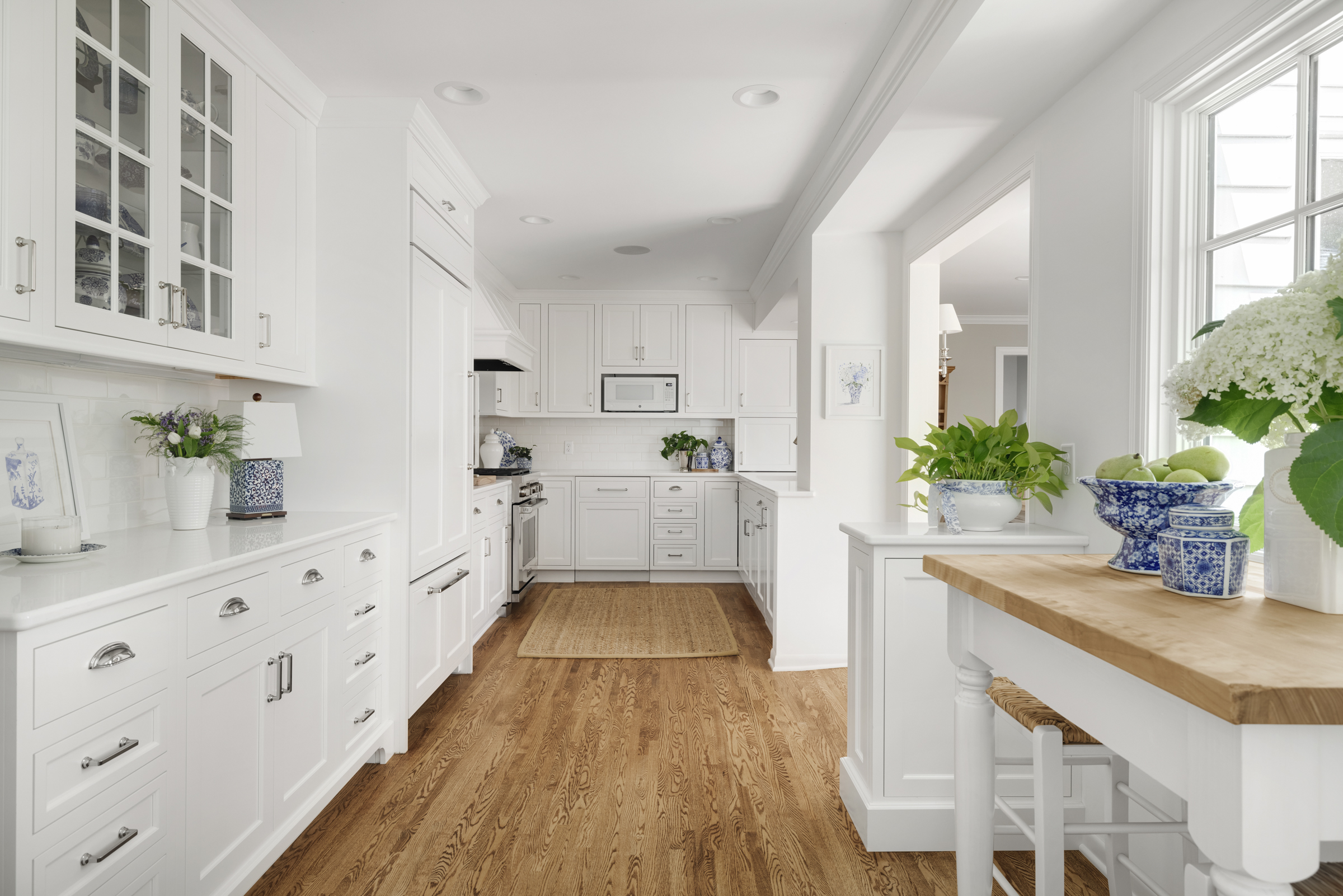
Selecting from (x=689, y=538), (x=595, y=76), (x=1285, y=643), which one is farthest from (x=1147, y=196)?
(x=689, y=538)

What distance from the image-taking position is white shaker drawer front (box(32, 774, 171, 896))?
1.17m

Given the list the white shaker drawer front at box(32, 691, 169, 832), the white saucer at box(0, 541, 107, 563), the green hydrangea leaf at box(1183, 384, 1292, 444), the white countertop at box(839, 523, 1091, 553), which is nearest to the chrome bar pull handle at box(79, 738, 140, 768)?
the white shaker drawer front at box(32, 691, 169, 832)

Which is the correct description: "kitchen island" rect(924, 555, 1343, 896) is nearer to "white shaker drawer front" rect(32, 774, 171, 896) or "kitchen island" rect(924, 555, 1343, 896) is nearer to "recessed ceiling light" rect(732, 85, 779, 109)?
"white shaker drawer front" rect(32, 774, 171, 896)

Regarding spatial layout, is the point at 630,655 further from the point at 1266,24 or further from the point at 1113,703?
the point at 1266,24

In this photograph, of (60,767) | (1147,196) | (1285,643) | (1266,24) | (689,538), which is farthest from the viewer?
(689,538)

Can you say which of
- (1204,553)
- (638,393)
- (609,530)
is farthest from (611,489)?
(1204,553)

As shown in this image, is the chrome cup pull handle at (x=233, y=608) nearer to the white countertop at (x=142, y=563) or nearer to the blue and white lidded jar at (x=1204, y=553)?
the white countertop at (x=142, y=563)

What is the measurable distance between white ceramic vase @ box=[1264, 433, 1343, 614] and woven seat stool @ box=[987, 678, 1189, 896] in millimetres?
355

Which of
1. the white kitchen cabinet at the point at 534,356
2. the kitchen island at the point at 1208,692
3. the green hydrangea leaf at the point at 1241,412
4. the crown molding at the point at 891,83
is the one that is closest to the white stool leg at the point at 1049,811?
the kitchen island at the point at 1208,692

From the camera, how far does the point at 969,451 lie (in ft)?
6.88

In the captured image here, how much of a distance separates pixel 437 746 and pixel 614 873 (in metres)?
1.10

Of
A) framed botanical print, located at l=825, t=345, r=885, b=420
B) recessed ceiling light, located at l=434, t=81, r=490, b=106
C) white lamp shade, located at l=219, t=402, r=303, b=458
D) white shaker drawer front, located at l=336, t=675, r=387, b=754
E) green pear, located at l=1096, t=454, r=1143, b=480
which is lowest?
white shaker drawer front, located at l=336, t=675, r=387, b=754

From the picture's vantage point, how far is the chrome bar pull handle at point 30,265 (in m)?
1.41

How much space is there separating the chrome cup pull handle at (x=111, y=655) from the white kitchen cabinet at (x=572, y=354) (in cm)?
463
